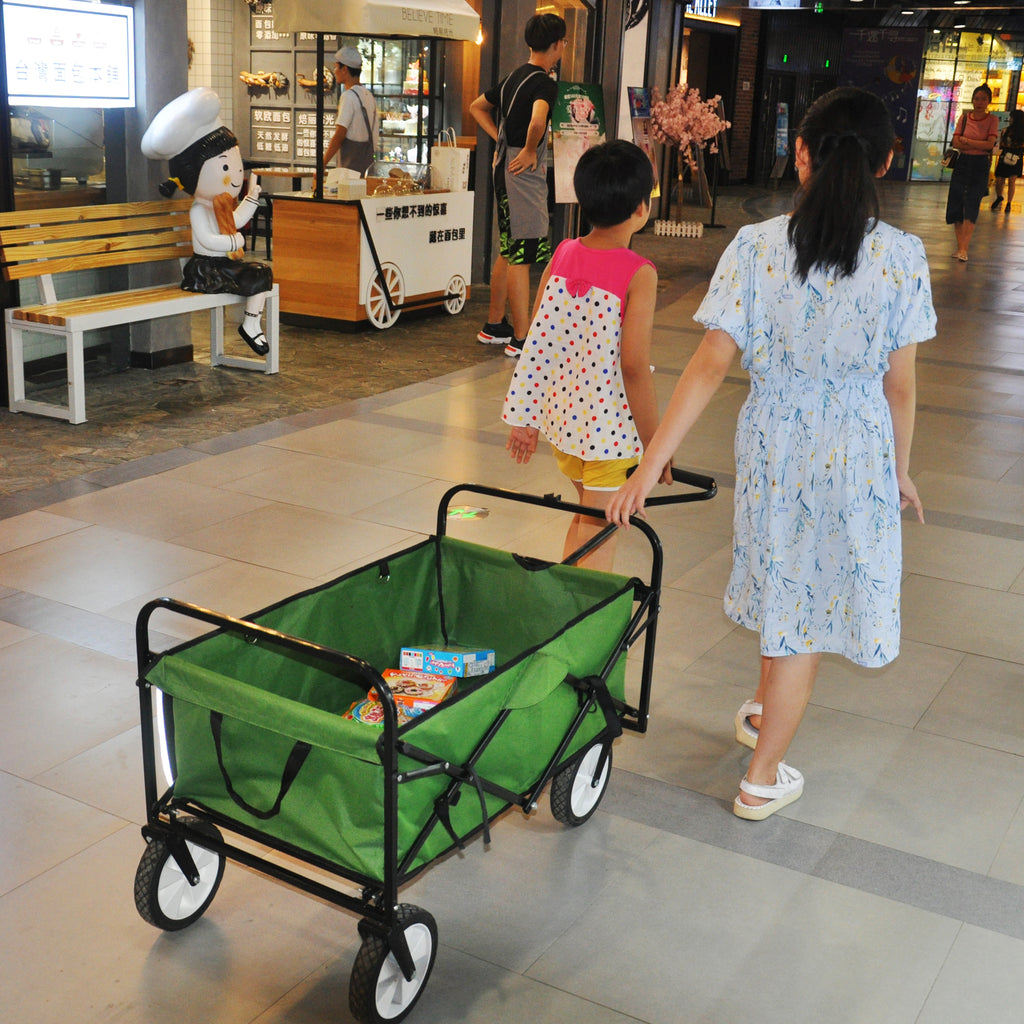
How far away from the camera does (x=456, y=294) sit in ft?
28.8

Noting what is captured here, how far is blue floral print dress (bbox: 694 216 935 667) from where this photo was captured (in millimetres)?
2355

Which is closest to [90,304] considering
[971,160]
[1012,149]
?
[971,160]

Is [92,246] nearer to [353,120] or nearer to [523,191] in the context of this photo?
[523,191]

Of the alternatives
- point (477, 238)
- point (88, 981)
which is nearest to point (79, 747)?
point (88, 981)

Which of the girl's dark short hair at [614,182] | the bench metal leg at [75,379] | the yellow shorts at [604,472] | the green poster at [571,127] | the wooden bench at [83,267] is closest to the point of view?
the girl's dark short hair at [614,182]

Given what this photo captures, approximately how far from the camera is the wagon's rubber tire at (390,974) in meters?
1.97

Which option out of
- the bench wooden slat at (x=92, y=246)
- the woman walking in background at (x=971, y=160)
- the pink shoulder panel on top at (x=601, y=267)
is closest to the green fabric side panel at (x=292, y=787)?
the pink shoulder panel on top at (x=601, y=267)

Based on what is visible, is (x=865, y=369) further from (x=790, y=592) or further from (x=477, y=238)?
(x=477, y=238)

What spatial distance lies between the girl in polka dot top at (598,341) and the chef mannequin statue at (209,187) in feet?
11.6

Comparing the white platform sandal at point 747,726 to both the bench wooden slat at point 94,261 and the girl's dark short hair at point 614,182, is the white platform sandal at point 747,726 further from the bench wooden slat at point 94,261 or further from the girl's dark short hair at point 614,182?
the bench wooden slat at point 94,261

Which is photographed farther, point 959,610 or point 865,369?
point 959,610

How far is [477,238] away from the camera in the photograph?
10.3 metres

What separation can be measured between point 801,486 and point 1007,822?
0.98 m

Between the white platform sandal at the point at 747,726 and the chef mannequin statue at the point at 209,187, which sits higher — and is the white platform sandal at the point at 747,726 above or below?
below
